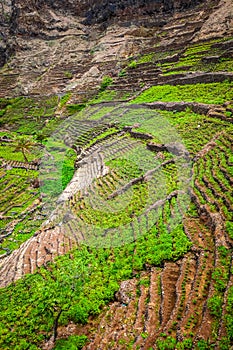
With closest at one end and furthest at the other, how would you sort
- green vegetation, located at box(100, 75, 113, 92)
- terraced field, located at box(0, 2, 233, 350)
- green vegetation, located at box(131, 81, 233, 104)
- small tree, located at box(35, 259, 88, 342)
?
terraced field, located at box(0, 2, 233, 350) → small tree, located at box(35, 259, 88, 342) → green vegetation, located at box(131, 81, 233, 104) → green vegetation, located at box(100, 75, 113, 92)

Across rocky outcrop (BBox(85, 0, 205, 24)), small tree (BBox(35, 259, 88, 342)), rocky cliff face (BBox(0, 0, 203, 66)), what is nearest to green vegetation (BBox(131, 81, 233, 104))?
small tree (BBox(35, 259, 88, 342))

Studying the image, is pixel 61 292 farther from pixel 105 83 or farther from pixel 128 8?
pixel 128 8

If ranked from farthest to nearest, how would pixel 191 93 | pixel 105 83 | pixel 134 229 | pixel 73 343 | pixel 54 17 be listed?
pixel 54 17 → pixel 105 83 → pixel 191 93 → pixel 134 229 → pixel 73 343

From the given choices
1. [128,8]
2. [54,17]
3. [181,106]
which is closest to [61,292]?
[181,106]

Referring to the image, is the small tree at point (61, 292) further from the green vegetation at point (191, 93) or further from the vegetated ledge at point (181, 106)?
the green vegetation at point (191, 93)

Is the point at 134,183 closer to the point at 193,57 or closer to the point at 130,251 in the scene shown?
the point at 130,251

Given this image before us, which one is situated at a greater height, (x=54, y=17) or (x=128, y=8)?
(x=54, y=17)

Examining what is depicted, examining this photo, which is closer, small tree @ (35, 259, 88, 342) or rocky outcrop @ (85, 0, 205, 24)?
small tree @ (35, 259, 88, 342)

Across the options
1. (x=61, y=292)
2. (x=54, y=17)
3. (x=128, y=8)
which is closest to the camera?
(x=61, y=292)

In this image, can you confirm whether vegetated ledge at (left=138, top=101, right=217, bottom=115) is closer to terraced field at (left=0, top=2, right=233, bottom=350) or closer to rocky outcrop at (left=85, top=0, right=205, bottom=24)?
terraced field at (left=0, top=2, right=233, bottom=350)

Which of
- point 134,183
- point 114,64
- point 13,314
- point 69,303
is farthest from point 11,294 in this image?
point 114,64
